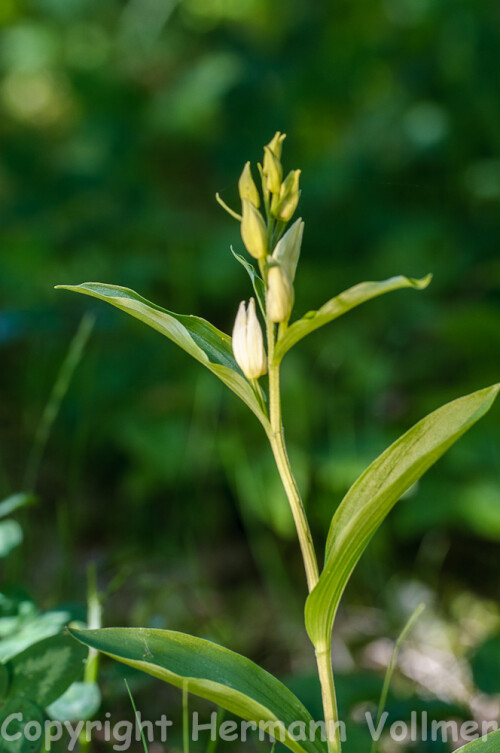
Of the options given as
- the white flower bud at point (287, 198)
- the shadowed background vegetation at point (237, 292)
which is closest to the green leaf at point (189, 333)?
the white flower bud at point (287, 198)

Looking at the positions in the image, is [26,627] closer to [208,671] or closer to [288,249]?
[208,671]

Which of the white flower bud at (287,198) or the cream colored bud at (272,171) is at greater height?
the cream colored bud at (272,171)

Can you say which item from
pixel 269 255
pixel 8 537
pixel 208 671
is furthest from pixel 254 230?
pixel 8 537

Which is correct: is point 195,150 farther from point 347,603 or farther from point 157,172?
point 347,603

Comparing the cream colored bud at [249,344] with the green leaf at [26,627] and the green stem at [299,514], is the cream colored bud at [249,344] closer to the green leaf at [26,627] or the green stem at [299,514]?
the green stem at [299,514]

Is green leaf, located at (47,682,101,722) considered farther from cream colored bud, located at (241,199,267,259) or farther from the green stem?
cream colored bud, located at (241,199,267,259)

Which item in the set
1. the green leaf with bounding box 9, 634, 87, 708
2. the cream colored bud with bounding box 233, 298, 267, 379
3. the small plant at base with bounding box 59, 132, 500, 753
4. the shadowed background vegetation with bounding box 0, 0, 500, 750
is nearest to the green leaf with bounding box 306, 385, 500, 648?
the small plant at base with bounding box 59, 132, 500, 753
